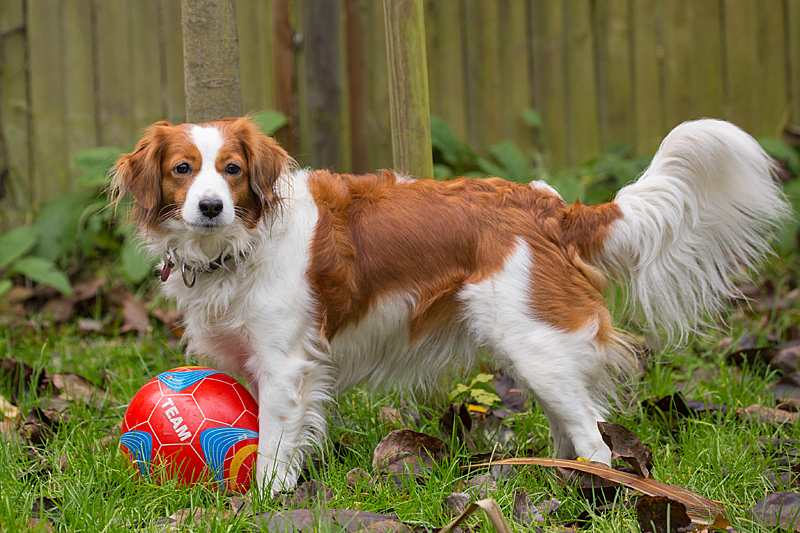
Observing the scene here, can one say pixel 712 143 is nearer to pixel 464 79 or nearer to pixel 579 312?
pixel 579 312

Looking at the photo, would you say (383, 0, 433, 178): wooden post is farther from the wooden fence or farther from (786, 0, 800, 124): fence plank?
(786, 0, 800, 124): fence plank

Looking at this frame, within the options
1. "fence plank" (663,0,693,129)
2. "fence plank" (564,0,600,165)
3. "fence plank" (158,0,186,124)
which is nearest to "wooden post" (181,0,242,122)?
"fence plank" (158,0,186,124)

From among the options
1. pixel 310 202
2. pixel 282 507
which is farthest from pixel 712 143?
pixel 282 507

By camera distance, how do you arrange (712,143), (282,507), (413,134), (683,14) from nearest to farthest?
(282,507) → (712,143) → (413,134) → (683,14)

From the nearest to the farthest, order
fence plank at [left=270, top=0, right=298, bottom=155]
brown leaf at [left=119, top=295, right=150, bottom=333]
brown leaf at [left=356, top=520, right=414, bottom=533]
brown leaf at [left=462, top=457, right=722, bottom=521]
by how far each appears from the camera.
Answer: brown leaf at [left=356, top=520, right=414, bottom=533], brown leaf at [left=462, top=457, right=722, bottom=521], brown leaf at [left=119, top=295, right=150, bottom=333], fence plank at [left=270, top=0, right=298, bottom=155]

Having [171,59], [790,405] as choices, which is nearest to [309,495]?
[790,405]

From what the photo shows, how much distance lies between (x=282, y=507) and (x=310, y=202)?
1.08m

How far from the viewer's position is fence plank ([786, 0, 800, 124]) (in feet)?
18.3

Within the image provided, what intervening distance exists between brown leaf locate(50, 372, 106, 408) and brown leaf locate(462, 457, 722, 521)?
5.96 feet

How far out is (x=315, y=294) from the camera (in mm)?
2549

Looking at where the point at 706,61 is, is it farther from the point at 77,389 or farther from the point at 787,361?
the point at 77,389

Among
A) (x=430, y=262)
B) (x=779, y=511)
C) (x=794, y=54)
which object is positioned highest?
(x=794, y=54)

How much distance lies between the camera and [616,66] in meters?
5.60

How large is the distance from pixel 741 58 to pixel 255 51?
12.3ft
